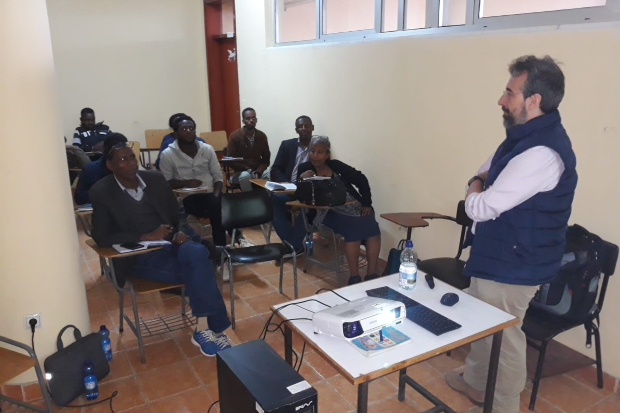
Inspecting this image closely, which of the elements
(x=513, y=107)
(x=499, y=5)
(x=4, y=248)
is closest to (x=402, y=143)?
(x=499, y=5)

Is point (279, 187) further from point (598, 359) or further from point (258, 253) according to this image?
point (598, 359)

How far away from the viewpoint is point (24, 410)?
229cm

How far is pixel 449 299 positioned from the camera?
1866 millimetres

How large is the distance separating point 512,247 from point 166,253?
1966 mm

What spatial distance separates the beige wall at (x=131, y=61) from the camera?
6.46 meters

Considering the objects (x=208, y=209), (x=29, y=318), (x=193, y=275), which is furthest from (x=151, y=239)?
(x=208, y=209)

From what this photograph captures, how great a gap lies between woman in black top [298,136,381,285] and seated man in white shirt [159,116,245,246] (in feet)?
2.81

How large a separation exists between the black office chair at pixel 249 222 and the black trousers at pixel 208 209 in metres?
0.66

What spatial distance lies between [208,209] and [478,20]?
258 centimetres

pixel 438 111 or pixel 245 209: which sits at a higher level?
pixel 438 111

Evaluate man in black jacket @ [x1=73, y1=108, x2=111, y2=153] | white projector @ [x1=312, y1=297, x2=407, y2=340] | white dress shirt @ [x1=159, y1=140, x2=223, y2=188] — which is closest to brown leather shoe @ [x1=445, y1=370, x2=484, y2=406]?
white projector @ [x1=312, y1=297, x2=407, y2=340]

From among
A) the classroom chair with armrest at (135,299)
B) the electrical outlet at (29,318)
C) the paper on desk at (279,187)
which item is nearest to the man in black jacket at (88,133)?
the paper on desk at (279,187)

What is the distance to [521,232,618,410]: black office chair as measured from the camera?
227cm

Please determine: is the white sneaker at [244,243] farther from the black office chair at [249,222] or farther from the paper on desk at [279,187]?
the black office chair at [249,222]
